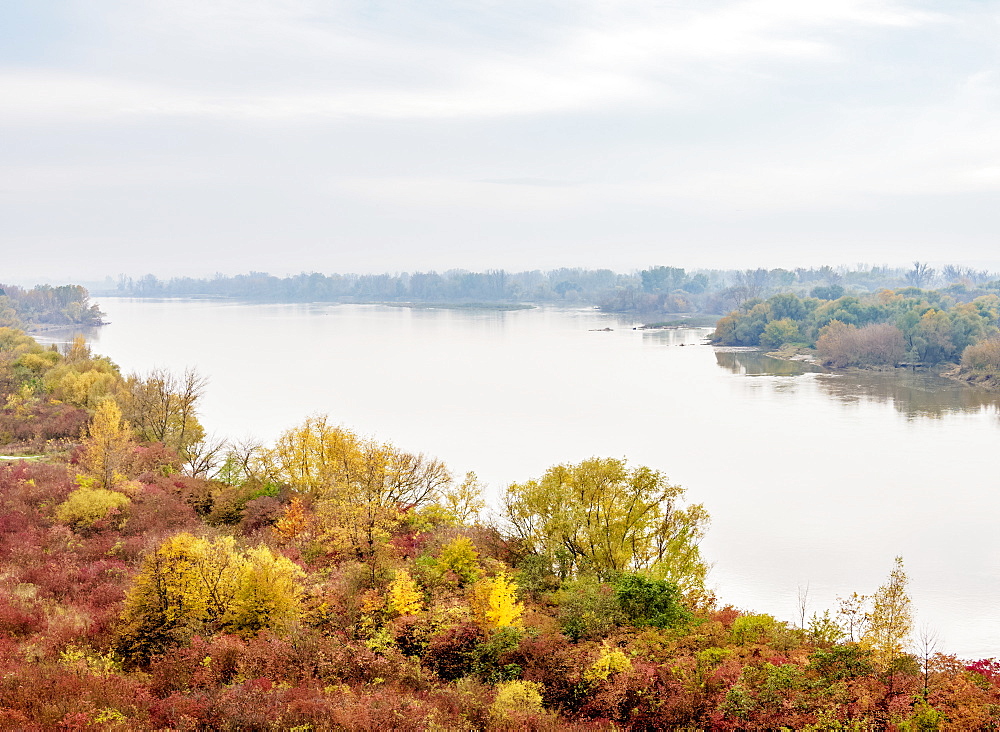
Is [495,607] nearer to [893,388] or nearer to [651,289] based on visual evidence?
[893,388]

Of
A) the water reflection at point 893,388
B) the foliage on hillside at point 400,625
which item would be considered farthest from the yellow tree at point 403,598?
the water reflection at point 893,388

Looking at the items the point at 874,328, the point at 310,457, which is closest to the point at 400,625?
the point at 310,457

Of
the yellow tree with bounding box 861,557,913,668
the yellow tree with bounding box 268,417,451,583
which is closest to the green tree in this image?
the yellow tree with bounding box 268,417,451,583

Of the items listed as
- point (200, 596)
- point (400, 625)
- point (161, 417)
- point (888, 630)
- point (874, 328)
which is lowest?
point (400, 625)

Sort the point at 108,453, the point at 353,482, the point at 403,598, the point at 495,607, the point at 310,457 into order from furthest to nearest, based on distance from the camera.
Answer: the point at 310,457
the point at 108,453
the point at 353,482
the point at 403,598
the point at 495,607

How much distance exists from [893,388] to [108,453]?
51.3 m

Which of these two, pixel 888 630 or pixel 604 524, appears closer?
pixel 888 630

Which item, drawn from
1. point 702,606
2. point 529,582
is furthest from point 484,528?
point 702,606

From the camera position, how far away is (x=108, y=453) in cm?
2130

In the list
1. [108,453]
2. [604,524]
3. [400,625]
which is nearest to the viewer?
[400,625]

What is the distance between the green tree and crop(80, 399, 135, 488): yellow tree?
10.9 m

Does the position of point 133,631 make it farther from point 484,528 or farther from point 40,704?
point 484,528

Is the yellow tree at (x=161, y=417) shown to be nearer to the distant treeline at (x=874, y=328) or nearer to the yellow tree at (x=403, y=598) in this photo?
the yellow tree at (x=403, y=598)

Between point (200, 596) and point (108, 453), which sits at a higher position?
point (108, 453)
